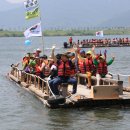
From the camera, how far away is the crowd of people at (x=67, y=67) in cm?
1777

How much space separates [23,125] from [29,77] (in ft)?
26.2

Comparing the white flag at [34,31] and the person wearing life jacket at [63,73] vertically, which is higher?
the white flag at [34,31]

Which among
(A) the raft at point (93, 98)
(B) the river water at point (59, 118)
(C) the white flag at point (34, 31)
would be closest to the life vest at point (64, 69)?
(A) the raft at point (93, 98)

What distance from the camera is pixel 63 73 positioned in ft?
58.1

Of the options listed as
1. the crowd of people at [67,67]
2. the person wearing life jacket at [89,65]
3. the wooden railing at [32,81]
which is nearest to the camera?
the crowd of people at [67,67]

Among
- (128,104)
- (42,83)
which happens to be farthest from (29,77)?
(128,104)

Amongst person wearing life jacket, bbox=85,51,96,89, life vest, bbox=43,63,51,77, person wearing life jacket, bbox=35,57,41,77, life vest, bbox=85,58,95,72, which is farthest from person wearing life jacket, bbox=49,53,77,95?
person wearing life jacket, bbox=35,57,41,77

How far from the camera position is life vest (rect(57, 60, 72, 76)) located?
1761 centimetres

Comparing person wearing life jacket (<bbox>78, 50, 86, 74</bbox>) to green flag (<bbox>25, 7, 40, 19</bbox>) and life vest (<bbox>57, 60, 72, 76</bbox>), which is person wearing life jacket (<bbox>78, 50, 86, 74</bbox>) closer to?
life vest (<bbox>57, 60, 72, 76</bbox>)

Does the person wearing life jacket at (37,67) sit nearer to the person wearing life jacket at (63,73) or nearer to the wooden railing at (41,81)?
the wooden railing at (41,81)

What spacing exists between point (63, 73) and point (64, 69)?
173 millimetres

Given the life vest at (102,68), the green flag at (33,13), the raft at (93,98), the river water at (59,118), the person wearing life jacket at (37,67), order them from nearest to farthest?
the river water at (59,118) < the raft at (93,98) < the life vest at (102,68) < the person wearing life jacket at (37,67) < the green flag at (33,13)

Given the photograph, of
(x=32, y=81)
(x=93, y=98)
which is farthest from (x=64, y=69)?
(x=32, y=81)

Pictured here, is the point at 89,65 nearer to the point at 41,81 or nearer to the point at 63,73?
the point at 41,81
